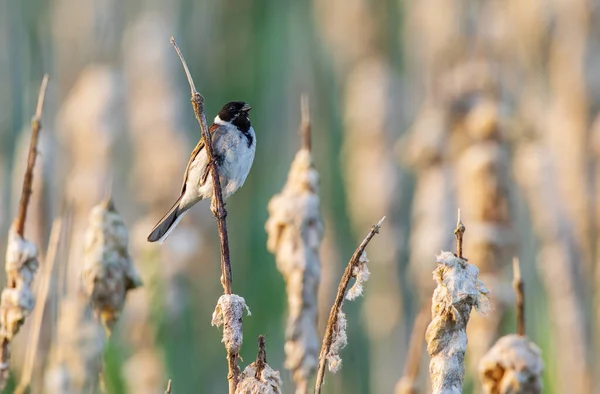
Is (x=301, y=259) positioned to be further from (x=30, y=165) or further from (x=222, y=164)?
(x=222, y=164)

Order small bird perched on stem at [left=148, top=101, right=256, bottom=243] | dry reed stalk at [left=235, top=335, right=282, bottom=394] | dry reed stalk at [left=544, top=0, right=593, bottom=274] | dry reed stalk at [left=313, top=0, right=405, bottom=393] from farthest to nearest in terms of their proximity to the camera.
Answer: dry reed stalk at [left=313, top=0, right=405, bottom=393] < dry reed stalk at [left=544, top=0, right=593, bottom=274] < small bird perched on stem at [left=148, top=101, right=256, bottom=243] < dry reed stalk at [left=235, top=335, right=282, bottom=394]

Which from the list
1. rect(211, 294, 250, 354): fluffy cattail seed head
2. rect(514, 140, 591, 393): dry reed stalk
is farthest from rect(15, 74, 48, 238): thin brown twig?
rect(514, 140, 591, 393): dry reed stalk

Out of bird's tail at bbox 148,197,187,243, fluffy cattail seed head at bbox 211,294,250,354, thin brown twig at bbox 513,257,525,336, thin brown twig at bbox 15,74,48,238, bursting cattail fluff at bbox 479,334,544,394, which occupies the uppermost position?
bird's tail at bbox 148,197,187,243

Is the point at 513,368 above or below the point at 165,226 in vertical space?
below

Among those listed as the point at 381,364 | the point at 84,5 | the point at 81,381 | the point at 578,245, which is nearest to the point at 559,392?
the point at 578,245

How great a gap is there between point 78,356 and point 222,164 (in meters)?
1.06

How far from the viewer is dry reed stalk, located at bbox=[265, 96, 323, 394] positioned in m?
2.15

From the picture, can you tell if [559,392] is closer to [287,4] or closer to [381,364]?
[381,364]

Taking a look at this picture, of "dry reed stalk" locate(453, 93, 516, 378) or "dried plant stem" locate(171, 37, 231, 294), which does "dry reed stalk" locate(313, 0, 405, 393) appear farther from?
"dried plant stem" locate(171, 37, 231, 294)

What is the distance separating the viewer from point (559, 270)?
3148 mm

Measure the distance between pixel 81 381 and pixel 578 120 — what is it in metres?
2.06

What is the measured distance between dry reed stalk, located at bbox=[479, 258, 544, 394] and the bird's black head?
1.54 m

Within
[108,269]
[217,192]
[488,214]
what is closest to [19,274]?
[108,269]

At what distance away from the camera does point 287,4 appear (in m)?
5.13
